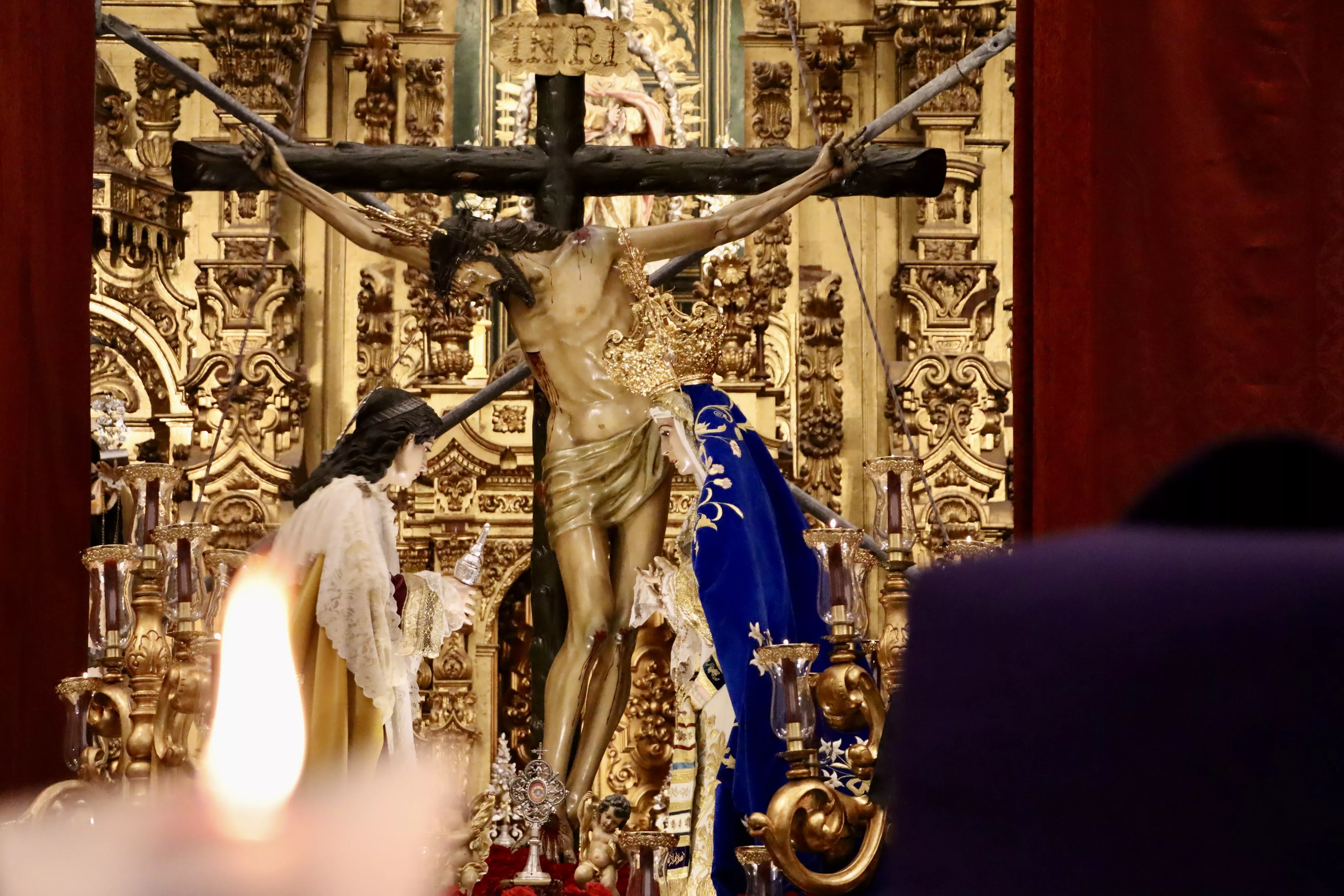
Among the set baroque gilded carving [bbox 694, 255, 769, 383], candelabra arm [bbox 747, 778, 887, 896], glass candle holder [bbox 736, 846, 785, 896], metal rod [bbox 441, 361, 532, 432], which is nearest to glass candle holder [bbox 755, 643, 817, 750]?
candelabra arm [bbox 747, 778, 887, 896]

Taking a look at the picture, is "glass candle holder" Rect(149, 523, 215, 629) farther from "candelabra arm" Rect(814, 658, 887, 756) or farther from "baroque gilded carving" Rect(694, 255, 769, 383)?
"baroque gilded carving" Rect(694, 255, 769, 383)

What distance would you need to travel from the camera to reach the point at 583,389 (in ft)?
16.2

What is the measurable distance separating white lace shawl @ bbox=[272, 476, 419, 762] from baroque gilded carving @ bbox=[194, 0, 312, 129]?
4.14 m

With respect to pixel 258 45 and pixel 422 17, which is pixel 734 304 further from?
pixel 258 45

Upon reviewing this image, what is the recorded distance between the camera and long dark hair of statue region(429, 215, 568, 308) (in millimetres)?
4957

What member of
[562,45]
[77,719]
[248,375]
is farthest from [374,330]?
[77,719]

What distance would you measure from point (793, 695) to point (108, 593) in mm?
1462

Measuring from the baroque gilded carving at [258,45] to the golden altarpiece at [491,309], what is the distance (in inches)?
0.4

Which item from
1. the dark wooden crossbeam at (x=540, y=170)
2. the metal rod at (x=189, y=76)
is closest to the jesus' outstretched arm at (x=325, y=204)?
the dark wooden crossbeam at (x=540, y=170)

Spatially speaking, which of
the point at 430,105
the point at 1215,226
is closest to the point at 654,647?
the point at 430,105

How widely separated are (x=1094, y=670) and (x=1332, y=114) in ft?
7.96

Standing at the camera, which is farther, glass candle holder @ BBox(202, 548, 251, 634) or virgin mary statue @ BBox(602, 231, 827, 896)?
virgin mary statue @ BBox(602, 231, 827, 896)

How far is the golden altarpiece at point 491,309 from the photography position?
729 cm

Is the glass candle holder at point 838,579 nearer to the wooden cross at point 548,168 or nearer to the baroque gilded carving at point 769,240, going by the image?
the wooden cross at point 548,168
